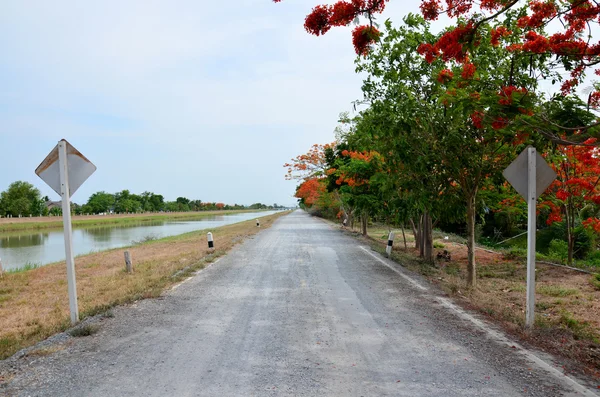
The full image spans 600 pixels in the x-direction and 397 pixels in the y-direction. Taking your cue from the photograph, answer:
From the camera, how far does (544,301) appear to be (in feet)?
26.9

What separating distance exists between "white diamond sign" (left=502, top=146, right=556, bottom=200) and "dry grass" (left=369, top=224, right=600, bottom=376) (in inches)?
73.0

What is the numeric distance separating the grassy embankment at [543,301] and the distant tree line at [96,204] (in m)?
67.7

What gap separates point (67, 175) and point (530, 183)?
21.6 feet

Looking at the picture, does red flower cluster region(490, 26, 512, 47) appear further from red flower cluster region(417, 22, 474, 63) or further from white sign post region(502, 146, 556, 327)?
white sign post region(502, 146, 556, 327)

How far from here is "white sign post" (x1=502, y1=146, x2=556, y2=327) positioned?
5.70 m

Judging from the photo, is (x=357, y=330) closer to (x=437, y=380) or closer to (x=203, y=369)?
(x=437, y=380)

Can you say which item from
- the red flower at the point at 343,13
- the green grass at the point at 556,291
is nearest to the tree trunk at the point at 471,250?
the green grass at the point at 556,291

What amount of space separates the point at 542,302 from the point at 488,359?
174 inches

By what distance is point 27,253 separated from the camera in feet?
80.6

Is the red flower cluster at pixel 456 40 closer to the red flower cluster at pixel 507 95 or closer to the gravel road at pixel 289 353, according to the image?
the red flower cluster at pixel 507 95

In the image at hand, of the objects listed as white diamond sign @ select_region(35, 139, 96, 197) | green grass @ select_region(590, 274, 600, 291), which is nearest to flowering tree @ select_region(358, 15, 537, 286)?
green grass @ select_region(590, 274, 600, 291)

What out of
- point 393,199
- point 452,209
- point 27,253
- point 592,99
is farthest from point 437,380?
point 27,253

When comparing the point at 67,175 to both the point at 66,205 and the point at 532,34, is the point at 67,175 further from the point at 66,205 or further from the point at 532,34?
the point at 532,34

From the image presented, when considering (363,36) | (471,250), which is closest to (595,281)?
(471,250)
